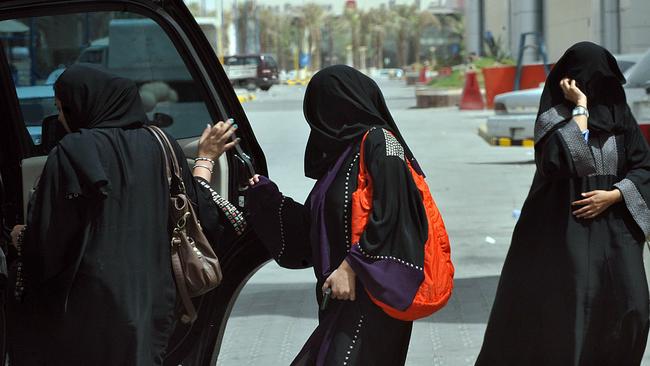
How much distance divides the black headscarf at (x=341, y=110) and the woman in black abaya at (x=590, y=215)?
36.1 inches

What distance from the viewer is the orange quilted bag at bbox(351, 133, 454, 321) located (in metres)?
3.94

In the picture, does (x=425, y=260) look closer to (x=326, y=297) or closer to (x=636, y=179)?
(x=326, y=297)

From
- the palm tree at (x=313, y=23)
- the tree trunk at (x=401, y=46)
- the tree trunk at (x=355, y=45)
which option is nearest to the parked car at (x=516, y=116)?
the tree trunk at (x=401, y=46)

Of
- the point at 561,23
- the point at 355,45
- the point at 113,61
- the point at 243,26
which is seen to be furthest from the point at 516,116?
the point at 355,45

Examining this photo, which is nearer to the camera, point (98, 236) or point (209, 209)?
point (98, 236)

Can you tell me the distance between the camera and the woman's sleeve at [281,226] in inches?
171

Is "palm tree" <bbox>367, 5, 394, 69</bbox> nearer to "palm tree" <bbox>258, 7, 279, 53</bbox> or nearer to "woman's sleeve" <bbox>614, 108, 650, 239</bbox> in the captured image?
"palm tree" <bbox>258, 7, 279, 53</bbox>

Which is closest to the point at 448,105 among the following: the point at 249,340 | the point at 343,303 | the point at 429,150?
the point at 429,150

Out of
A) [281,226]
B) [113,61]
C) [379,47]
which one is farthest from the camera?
[379,47]

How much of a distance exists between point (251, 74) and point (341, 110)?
49.9 meters

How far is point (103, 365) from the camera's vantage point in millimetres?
3955

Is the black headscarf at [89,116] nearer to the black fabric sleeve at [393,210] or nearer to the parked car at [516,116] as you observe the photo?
the black fabric sleeve at [393,210]

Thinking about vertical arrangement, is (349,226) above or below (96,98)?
below

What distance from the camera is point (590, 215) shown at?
15.7 ft
